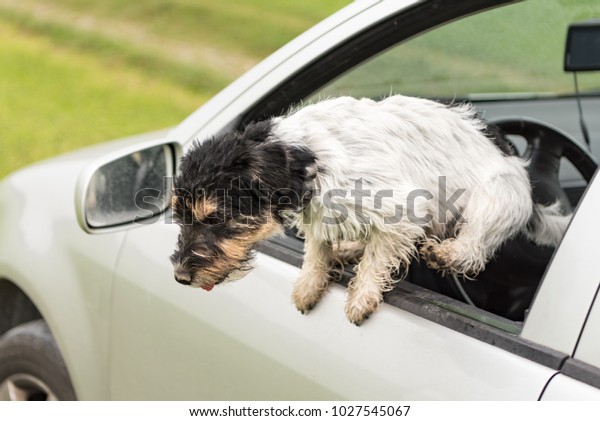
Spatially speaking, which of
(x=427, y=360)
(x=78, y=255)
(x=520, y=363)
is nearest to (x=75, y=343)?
(x=78, y=255)

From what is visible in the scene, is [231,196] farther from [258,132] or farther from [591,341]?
[591,341]

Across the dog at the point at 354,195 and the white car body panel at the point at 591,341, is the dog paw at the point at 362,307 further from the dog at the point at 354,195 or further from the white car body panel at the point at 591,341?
the white car body panel at the point at 591,341

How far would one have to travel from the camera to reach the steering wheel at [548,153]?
286 cm

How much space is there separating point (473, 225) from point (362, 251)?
0.38 metres

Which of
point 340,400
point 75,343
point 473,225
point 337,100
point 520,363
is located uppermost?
point 337,100

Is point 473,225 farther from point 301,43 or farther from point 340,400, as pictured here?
point 301,43

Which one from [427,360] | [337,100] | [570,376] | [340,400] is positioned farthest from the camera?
[337,100]

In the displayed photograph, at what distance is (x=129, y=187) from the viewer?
3.17 meters

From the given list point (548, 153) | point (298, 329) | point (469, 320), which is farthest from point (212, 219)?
point (548, 153)

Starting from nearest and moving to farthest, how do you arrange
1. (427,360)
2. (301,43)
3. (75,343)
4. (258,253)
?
1. (427,360)
2. (258,253)
3. (301,43)
4. (75,343)

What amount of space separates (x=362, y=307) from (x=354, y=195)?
31cm

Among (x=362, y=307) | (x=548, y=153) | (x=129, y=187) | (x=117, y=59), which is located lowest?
(x=117, y=59)

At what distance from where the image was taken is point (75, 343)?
10.4ft

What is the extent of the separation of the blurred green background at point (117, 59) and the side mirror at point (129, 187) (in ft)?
19.4
